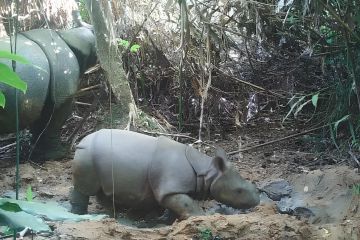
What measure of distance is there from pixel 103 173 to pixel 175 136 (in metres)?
1.09

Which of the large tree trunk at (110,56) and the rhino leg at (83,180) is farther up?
the large tree trunk at (110,56)

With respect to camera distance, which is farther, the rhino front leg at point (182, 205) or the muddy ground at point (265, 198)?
the rhino front leg at point (182, 205)

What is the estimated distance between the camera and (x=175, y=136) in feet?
15.2

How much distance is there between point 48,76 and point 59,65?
16cm

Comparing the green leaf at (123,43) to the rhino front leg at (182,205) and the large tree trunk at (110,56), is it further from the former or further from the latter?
the rhino front leg at (182,205)

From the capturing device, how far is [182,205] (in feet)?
11.5

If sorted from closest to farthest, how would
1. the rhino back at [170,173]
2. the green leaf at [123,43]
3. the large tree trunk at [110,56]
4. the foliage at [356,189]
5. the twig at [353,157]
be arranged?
the foliage at [356,189], the rhino back at [170,173], the twig at [353,157], the large tree trunk at [110,56], the green leaf at [123,43]

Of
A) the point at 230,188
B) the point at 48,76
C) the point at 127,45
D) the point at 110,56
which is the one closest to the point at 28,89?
the point at 48,76

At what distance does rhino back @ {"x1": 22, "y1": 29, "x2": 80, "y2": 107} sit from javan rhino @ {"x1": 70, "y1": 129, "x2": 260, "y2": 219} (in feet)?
3.38

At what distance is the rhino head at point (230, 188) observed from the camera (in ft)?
11.9

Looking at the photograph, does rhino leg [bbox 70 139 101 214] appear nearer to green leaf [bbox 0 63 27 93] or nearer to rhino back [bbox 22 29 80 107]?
rhino back [bbox 22 29 80 107]

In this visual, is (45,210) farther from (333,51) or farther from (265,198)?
(333,51)

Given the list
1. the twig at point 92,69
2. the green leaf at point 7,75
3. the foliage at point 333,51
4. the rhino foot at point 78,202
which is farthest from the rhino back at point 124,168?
the green leaf at point 7,75

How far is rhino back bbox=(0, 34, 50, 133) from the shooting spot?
4289 mm
